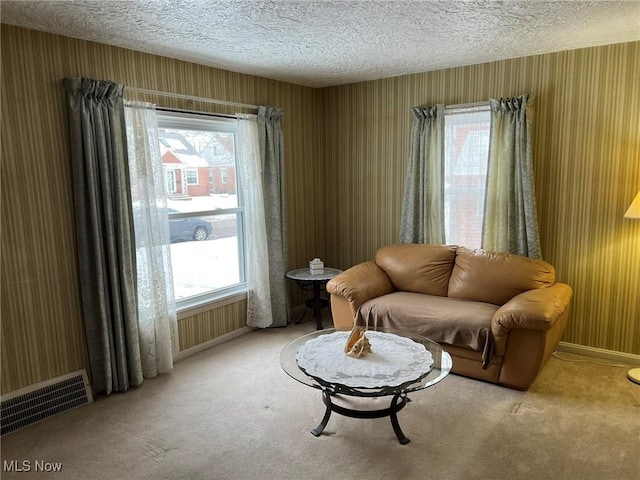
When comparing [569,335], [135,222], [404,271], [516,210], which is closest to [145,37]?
[135,222]

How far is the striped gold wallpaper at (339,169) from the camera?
2863mm

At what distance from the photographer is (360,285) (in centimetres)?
393

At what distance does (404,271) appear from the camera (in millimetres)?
4219

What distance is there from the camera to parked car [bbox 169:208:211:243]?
3.86 meters

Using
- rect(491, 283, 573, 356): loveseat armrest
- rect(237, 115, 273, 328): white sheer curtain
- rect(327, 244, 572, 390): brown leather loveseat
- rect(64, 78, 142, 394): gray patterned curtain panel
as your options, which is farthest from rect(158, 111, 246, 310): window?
rect(491, 283, 573, 356): loveseat armrest

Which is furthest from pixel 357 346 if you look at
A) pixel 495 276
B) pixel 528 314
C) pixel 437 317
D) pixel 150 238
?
pixel 150 238

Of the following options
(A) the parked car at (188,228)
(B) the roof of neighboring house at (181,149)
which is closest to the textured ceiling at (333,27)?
(B) the roof of neighboring house at (181,149)

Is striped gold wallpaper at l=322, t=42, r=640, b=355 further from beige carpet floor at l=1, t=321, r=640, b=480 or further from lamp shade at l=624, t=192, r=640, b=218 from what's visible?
beige carpet floor at l=1, t=321, r=640, b=480

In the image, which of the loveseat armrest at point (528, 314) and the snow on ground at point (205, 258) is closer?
the loveseat armrest at point (528, 314)

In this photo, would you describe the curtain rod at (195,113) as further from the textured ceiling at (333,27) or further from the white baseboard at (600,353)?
the white baseboard at (600,353)

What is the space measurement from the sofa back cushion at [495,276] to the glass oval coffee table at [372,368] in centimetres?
100

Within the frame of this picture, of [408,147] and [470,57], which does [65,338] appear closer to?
[408,147]

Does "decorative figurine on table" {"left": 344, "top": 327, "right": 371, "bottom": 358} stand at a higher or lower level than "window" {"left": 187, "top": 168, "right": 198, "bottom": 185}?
lower

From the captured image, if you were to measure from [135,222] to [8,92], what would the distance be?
111 centimetres
